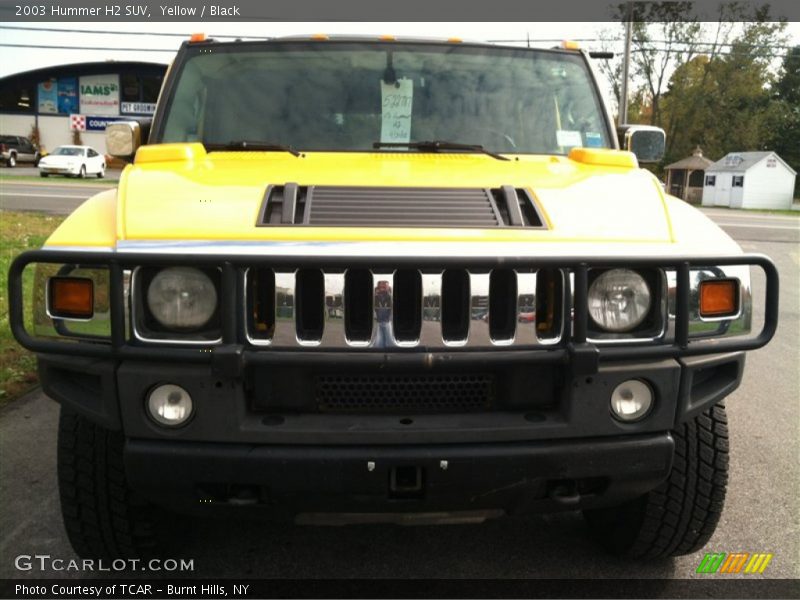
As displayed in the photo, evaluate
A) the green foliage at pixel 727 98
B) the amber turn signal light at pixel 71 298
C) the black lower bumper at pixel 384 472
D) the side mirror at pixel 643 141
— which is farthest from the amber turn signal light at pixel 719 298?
the green foliage at pixel 727 98

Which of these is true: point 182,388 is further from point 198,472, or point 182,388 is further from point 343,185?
point 343,185

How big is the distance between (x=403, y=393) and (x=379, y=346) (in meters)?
0.21

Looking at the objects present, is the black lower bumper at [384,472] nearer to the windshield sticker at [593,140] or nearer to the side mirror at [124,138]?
the windshield sticker at [593,140]

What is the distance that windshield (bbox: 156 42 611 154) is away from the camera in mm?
3398

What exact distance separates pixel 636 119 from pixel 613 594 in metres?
57.6

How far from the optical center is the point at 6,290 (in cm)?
661

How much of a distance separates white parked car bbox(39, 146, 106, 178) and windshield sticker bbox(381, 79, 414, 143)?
113 feet

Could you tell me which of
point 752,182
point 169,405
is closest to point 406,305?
point 169,405

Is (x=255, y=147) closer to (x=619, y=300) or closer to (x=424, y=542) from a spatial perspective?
(x=619, y=300)

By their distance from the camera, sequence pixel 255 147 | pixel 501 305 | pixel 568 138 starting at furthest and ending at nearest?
pixel 568 138
pixel 255 147
pixel 501 305

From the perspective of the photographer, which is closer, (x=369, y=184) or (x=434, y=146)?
(x=369, y=184)

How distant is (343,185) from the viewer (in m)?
2.63

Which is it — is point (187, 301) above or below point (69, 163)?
above

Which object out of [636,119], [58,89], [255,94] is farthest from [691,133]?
[255,94]
